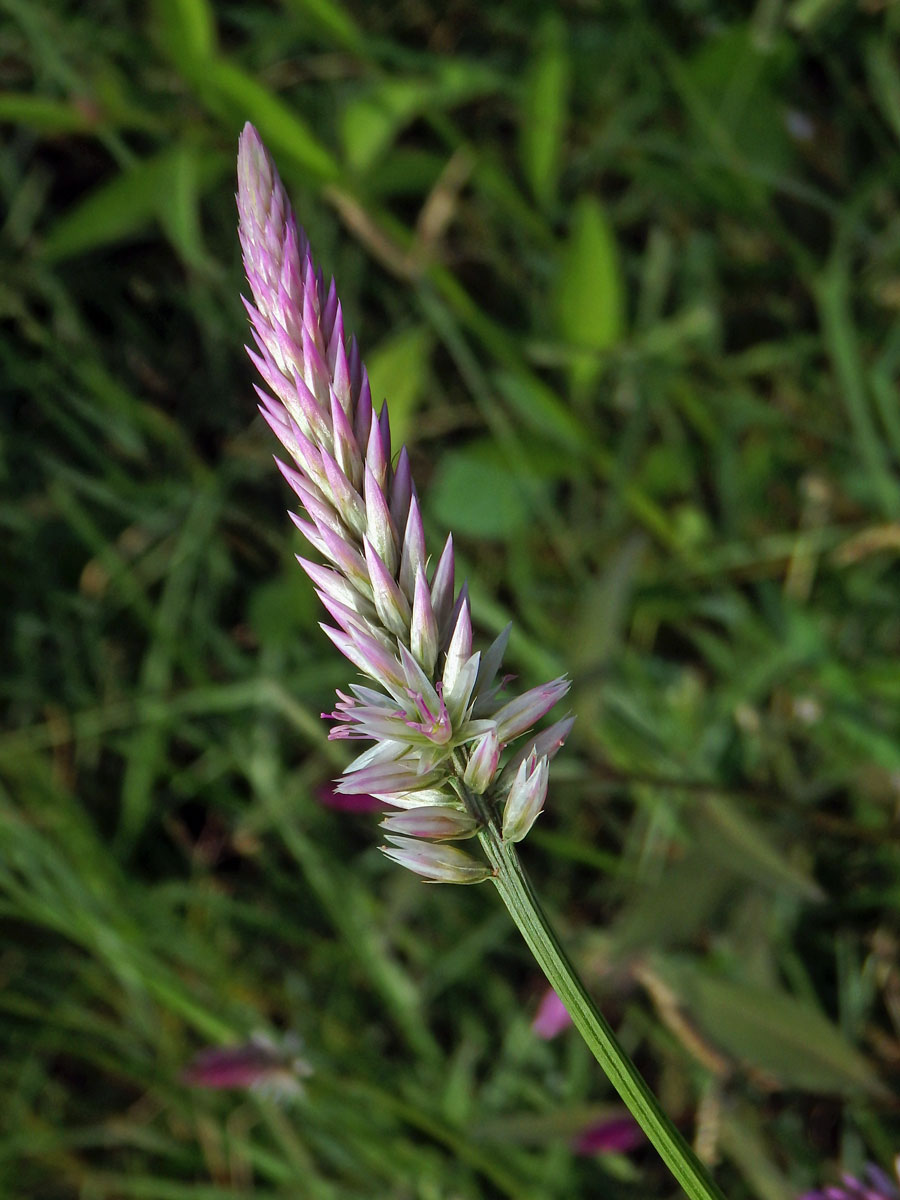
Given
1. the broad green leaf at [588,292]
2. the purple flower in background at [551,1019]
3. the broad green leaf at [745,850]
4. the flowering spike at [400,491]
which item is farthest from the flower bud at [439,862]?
the broad green leaf at [588,292]

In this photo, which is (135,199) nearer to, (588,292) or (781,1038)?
(588,292)

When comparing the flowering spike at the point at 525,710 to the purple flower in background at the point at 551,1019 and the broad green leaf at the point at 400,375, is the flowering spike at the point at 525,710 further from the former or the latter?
the broad green leaf at the point at 400,375

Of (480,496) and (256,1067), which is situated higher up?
(480,496)

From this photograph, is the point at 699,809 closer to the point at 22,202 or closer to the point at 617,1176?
the point at 617,1176

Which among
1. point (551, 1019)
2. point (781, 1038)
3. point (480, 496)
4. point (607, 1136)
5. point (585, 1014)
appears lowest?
point (607, 1136)

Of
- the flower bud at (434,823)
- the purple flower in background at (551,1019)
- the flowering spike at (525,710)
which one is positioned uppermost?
the flowering spike at (525,710)

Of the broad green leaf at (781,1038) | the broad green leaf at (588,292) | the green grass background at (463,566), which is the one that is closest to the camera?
the broad green leaf at (781,1038)

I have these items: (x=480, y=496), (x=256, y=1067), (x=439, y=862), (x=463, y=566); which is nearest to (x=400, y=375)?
(x=480, y=496)
